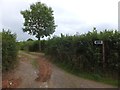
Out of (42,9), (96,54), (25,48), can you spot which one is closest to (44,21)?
(42,9)

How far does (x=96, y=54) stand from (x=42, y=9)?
73.1 feet

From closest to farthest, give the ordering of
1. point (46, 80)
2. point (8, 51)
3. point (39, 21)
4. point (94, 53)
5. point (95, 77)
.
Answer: point (95, 77) < point (46, 80) < point (94, 53) < point (8, 51) < point (39, 21)

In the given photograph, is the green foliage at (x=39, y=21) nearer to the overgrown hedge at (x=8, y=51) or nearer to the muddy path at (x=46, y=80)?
the overgrown hedge at (x=8, y=51)

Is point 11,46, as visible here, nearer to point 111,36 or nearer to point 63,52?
point 63,52

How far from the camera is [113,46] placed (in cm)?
1630

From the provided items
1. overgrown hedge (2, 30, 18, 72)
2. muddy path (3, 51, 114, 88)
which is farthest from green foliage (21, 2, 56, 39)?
muddy path (3, 51, 114, 88)

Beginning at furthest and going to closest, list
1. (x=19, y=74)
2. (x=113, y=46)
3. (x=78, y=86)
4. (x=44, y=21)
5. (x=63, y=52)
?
(x=44, y=21) → (x=63, y=52) → (x=19, y=74) → (x=113, y=46) → (x=78, y=86)

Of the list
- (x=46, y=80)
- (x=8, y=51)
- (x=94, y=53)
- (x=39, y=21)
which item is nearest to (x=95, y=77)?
(x=94, y=53)

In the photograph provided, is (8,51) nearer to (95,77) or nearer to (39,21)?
(95,77)

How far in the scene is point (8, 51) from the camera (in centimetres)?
1855

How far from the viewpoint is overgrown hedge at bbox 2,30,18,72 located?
57.5ft

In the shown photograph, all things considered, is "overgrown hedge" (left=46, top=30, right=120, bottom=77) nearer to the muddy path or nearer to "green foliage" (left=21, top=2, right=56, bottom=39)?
the muddy path

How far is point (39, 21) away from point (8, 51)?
19.2m

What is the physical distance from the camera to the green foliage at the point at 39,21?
122ft
